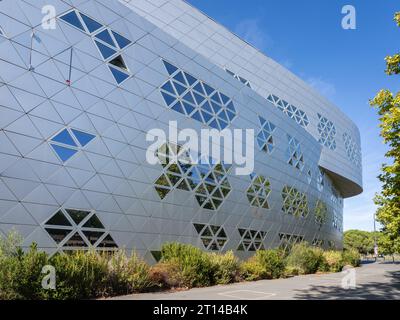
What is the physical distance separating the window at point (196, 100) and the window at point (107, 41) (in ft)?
10.6

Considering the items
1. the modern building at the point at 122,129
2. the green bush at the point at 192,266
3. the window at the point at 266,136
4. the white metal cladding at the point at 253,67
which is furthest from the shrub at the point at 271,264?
the white metal cladding at the point at 253,67

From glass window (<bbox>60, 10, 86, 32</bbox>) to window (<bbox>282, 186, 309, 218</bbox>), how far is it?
78.4ft

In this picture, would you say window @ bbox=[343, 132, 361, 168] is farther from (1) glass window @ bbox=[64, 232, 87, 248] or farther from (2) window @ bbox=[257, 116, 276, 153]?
(1) glass window @ bbox=[64, 232, 87, 248]

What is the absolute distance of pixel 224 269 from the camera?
1658 cm

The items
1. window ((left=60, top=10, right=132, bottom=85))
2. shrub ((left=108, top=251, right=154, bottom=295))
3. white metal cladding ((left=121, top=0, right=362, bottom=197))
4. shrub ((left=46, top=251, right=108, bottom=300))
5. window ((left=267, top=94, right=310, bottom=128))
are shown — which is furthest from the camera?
window ((left=267, top=94, right=310, bottom=128))

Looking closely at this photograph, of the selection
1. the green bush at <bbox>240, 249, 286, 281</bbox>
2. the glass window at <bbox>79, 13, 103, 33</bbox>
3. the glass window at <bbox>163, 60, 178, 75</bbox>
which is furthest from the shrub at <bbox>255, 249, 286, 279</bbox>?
the glass window at <bbox>79, 13, 103, 33</bbox>

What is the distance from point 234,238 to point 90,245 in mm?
12886

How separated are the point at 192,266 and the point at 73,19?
13381 mm

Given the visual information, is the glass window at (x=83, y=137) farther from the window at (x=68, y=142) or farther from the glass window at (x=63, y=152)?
the glass window at (x=63, y=152)

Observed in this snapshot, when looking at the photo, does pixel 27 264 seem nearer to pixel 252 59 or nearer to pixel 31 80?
pixel 31 80

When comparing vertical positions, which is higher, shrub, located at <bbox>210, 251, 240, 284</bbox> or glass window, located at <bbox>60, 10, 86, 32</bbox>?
glass window, located at <bbox>60, 10, 86, 32</bbox>

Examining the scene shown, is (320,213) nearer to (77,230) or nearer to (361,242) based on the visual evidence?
(77,230)

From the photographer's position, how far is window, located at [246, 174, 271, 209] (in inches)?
1096
